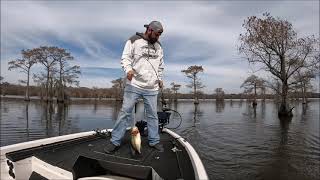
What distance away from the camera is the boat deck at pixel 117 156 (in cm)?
373

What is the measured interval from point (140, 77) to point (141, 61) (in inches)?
9.8

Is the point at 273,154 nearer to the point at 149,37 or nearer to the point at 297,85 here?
the point at 149,37

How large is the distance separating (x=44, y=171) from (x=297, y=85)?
2939 cm

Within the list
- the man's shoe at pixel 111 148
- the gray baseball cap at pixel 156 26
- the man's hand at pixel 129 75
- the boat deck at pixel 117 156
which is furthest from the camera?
the gray baseball cap at pixel 156 26

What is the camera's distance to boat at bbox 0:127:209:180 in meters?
3.16

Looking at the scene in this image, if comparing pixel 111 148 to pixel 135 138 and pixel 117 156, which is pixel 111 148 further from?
pixel 135 138

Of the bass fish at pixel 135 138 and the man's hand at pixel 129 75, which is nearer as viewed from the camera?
the bass fish at pixel 135 138

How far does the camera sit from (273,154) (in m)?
10.0

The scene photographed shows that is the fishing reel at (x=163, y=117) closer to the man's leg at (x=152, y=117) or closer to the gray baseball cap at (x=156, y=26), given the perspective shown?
the man's leg at (x=152, y=117)

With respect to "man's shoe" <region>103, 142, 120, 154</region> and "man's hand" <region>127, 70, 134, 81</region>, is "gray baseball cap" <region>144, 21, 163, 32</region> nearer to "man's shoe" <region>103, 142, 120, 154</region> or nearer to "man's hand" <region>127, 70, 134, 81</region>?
"man's hand" <region>127, 70, 134, 81</region>

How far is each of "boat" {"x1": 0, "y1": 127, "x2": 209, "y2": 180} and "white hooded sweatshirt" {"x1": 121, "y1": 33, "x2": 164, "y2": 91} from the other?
1.01 m

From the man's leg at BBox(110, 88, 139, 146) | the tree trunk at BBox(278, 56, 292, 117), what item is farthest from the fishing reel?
the tree trunk at BBox(278, 56, 292, 117)

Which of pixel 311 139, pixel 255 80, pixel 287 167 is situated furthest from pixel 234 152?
pixel 255 80

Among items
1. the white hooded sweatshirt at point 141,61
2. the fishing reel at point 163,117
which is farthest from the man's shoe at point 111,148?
the fishing reel at point 163,117
